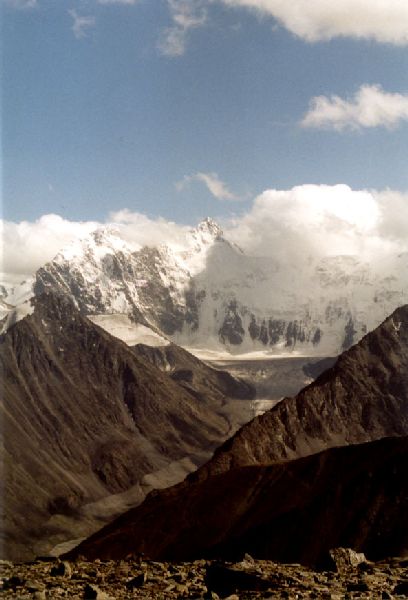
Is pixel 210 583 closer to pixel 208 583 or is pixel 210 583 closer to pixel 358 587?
pixel 208 583

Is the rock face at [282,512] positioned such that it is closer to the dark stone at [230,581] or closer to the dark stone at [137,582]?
the dark stone at [137,582]

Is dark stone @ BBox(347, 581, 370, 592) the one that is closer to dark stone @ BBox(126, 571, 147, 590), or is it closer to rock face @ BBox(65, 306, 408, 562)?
dark stone @ BBox(126, 571, 147, 590)

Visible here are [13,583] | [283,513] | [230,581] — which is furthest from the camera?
[283,513]

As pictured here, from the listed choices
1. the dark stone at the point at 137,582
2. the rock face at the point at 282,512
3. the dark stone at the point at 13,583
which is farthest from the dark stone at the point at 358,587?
the rock face at the point at 282,512

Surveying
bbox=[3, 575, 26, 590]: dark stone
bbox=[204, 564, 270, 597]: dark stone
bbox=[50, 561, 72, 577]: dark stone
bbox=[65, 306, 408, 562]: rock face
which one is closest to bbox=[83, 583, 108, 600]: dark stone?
bbox=[3, 575, 26, 590]: dark stone

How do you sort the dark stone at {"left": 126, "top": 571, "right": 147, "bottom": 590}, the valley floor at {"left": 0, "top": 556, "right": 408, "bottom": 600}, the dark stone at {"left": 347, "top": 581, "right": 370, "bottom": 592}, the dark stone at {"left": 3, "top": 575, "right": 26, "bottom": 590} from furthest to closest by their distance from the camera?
the dark stone at {"left": 126, "top": 571, "right": 147, "bottom": 590}, the dark stone at {"left": 3, "top": 575, "right": 26, "bottom": 590}, the dark stone at {"left": 347, "top": 581, "right": 370, "bottom": 592}, the valley floor at {"left": 0, "top": 556, "right": 408, "bottom": 600}

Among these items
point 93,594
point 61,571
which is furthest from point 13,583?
point 93,594

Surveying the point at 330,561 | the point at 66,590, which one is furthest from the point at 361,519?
the point at 66,590
